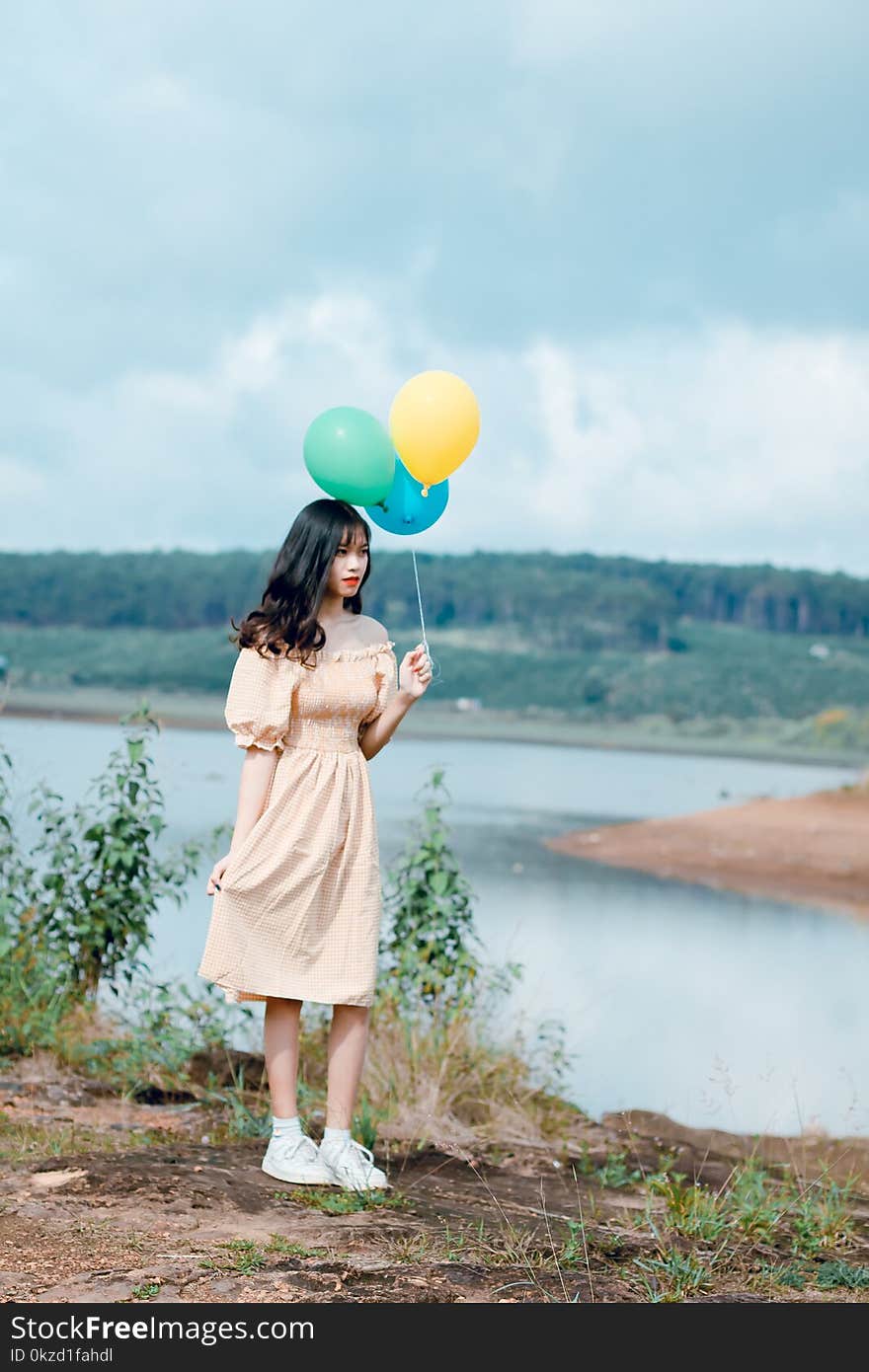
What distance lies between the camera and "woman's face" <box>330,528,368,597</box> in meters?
3.73

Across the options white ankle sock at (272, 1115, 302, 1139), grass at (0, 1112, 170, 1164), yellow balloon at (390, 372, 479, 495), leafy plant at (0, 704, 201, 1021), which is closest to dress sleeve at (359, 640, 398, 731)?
yellow balloon at (390, 372, 479, 495)

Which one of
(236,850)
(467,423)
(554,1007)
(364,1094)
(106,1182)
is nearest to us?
(106,1182)

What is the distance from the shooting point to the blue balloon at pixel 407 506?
13.4 ft

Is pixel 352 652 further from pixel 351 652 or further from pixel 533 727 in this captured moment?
pixel 533 727

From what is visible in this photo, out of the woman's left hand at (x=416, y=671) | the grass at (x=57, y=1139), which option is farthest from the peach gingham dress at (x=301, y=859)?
the grass at (x=57, y=1139)

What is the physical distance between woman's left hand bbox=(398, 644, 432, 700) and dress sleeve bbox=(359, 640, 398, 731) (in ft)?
0.23

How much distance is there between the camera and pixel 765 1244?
11.4 feet

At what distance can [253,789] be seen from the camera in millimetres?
3691
